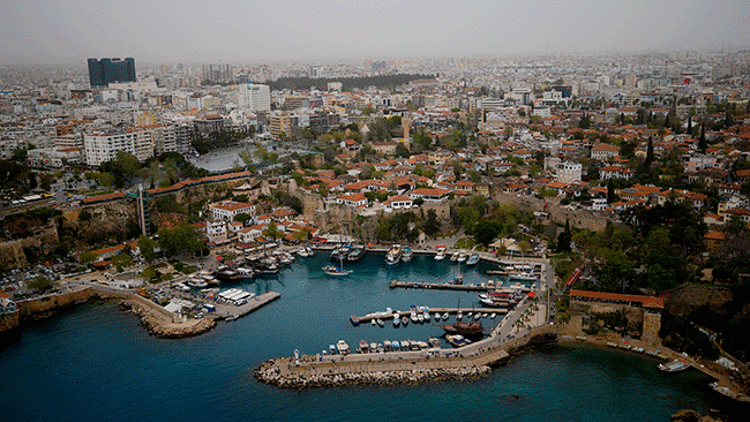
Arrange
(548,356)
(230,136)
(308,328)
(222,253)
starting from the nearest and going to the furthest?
(548,356) < (308,328) < (222,253) < (230,136)

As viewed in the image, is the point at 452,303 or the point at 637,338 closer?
the point at 637,338

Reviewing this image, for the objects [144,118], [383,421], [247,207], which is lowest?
[383,421]

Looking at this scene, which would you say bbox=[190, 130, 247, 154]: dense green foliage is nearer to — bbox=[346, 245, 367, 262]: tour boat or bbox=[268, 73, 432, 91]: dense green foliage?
bbox=[346, 245, 367, 262]: tour boat

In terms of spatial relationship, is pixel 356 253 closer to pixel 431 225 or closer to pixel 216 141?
pixel 431 225

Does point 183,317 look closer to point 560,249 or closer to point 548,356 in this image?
point 548,356

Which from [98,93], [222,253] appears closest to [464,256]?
[222,253]

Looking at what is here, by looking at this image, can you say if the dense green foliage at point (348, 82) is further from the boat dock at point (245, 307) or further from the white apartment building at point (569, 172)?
the boat dock at point (245, 307)

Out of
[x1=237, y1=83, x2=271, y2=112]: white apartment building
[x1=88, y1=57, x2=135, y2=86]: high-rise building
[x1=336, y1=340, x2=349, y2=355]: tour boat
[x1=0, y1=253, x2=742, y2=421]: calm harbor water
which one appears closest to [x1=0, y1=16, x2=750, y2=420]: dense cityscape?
[x1=336, y1=340, x2=349, y2=355]: tour boat
